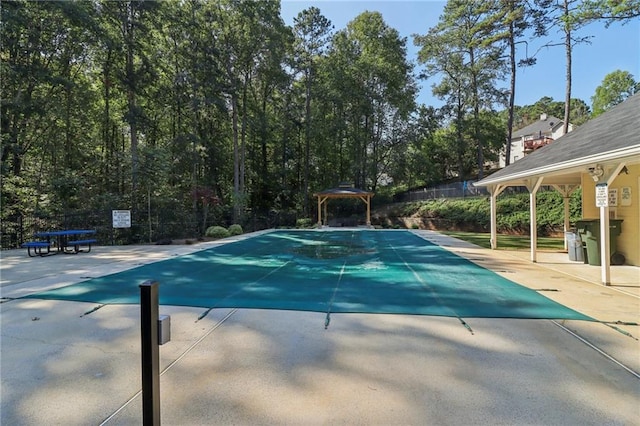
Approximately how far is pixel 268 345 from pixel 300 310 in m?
1.19

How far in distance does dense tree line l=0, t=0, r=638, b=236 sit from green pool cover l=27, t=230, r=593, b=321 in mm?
8888

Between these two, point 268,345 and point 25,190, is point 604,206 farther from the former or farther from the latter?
point 25,190

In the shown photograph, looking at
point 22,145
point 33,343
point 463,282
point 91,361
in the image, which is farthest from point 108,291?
point 22,145

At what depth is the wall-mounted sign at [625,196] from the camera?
25.7ft

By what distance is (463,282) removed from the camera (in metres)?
6.44

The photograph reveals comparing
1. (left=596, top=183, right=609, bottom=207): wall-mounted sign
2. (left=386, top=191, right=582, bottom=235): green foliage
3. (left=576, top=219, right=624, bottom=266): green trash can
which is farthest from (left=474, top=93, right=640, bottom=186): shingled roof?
(left=386, top=191, right=582, bottom=235): green foliage

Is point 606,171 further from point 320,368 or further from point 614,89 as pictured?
point 614,89

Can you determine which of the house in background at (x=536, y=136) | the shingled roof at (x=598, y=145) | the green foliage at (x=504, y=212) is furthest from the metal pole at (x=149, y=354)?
the house in background at (x=536, y=136)

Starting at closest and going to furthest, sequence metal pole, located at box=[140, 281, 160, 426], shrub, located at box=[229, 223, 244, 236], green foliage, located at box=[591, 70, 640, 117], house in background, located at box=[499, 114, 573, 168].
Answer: metal pole, located at box=[140, 281, 160, 426], shrub, located at box=[229, 223, 244, 236], house in background, located at box=[499, 114, 573, 168], green foliage, located at box=[591, 70, 640, 117]

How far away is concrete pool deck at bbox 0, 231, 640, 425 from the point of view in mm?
2350

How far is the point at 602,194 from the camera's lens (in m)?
5.85

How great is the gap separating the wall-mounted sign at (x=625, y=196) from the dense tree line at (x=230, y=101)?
775 cm

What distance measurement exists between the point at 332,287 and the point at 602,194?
5.03m

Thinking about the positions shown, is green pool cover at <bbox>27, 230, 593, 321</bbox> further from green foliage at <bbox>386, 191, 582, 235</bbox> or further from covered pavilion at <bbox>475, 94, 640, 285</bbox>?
green foliage at <bbox>386, 191, 582, 235</bbox>
